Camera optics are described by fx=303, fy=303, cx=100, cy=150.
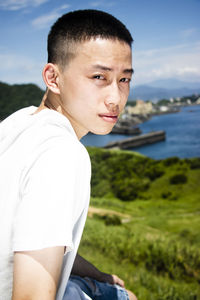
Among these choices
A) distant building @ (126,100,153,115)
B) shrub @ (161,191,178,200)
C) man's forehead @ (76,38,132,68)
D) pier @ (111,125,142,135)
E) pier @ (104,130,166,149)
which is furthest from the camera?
distant building @ (126,100,153,115)

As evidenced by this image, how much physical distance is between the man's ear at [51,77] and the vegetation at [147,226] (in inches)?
130

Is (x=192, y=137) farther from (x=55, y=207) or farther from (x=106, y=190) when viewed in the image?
(x=55, y=207)

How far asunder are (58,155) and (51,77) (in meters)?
0.70

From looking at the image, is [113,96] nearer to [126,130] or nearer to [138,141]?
[138,141]

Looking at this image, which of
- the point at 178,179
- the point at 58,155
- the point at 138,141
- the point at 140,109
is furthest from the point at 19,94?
the point at 58,155

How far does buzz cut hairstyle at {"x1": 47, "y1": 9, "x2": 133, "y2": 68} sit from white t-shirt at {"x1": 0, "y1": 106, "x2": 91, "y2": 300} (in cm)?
45

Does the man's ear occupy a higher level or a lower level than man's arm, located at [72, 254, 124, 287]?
higher

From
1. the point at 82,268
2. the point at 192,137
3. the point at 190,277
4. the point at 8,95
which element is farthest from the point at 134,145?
the point at 82,268

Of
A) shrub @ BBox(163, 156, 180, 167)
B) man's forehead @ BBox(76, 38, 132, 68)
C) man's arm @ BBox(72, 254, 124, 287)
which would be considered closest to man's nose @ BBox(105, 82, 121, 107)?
man's forehead @ BBox(76, 38, 132, 68)

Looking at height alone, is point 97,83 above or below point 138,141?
above

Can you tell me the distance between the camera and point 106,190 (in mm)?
23984

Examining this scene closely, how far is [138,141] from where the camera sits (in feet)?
181

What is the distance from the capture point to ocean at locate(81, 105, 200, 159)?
53438mm

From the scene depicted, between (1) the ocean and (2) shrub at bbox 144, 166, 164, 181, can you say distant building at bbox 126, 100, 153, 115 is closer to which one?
(1) the ocean
